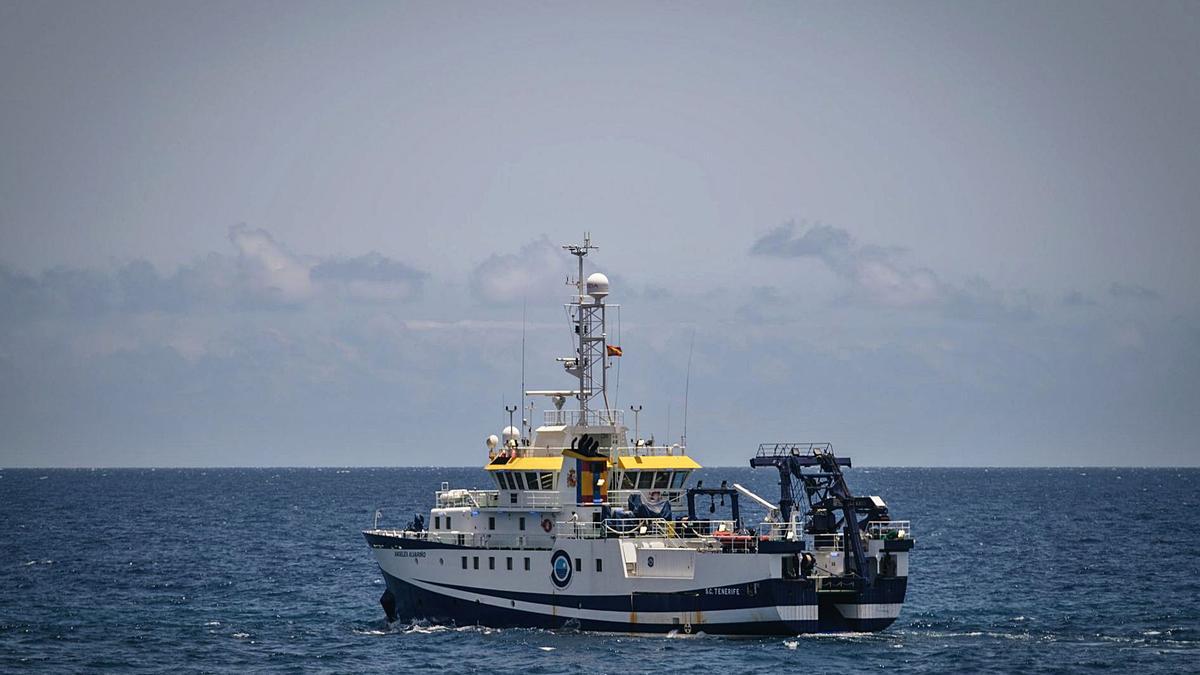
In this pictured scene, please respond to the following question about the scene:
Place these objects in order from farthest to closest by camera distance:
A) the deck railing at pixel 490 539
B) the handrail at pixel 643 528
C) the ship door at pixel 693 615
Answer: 1. the deck railing at pixel 490 539
2. the handrail at pixel 643 528
3. the ship door at pixel 693 615

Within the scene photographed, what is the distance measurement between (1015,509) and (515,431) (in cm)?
10170

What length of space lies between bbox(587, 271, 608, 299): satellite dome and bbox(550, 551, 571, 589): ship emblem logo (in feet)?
26.8

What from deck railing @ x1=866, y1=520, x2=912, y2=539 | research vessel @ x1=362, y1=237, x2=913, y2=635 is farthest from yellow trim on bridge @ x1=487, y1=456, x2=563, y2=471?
deck railing @ x1=866, y1=520, x2=912, y2=539

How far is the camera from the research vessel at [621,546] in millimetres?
46312

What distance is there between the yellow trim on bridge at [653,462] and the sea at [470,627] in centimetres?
550

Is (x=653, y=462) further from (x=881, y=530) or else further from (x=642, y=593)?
(x=881, y=530)

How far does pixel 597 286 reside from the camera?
51.2 m

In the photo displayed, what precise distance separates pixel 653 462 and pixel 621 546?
404cm

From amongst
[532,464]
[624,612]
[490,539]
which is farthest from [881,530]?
[490,539]

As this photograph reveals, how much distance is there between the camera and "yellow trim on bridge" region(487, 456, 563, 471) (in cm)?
5019

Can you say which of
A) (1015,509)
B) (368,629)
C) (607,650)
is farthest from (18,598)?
(1015,509)

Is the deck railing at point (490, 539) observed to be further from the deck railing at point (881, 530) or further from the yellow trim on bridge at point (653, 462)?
the deck railing at point (881, 530)

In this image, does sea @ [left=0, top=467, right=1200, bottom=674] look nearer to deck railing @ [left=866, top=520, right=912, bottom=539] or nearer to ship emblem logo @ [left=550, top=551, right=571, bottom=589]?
ship emblem logo @ [left=550, top=551, right=571, bottom=589]

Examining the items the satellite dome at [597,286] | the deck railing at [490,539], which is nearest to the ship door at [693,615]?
the deck railing at [490,539]
